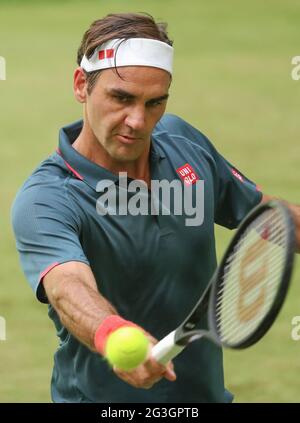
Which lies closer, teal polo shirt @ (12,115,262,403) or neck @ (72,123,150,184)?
teal polo shirt @ (12,115,262,403)

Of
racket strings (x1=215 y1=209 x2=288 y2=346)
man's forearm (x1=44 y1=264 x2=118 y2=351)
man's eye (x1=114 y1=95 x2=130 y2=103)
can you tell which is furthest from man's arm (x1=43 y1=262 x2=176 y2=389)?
man's eye (x1=114 y1=95 x2=130 y2=103)

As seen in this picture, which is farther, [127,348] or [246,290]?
[246,290]

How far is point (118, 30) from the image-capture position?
618 cm

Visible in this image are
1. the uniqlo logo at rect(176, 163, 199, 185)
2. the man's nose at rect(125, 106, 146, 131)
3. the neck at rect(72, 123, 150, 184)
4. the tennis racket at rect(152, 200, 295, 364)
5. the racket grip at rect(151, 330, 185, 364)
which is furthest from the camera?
the uniqlo logo at rect(176, 163, 199, 185)

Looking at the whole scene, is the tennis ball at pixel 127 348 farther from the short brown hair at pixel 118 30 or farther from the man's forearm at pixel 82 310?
the short brown hair at pixel 118 30

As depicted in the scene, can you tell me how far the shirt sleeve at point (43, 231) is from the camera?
18.6 ft

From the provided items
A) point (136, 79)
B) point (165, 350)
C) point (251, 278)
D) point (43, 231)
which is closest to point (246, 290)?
point (251, 278)

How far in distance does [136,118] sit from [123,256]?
1.94 feet

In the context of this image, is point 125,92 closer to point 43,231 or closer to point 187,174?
point 187,174

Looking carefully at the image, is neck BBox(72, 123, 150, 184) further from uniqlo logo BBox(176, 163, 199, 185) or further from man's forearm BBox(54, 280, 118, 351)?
man's forearm BBox(54, 280, 118, 351)

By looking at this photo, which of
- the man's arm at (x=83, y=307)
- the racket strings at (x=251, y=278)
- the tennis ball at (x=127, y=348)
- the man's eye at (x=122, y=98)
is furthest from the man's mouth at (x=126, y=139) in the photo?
the tennis ball at (x=127, y=348)

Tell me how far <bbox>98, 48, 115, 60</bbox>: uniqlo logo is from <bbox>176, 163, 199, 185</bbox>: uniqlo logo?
0.61 meters

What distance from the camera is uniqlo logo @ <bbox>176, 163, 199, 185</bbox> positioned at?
6.26 m

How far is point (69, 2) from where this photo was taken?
68.9ft
